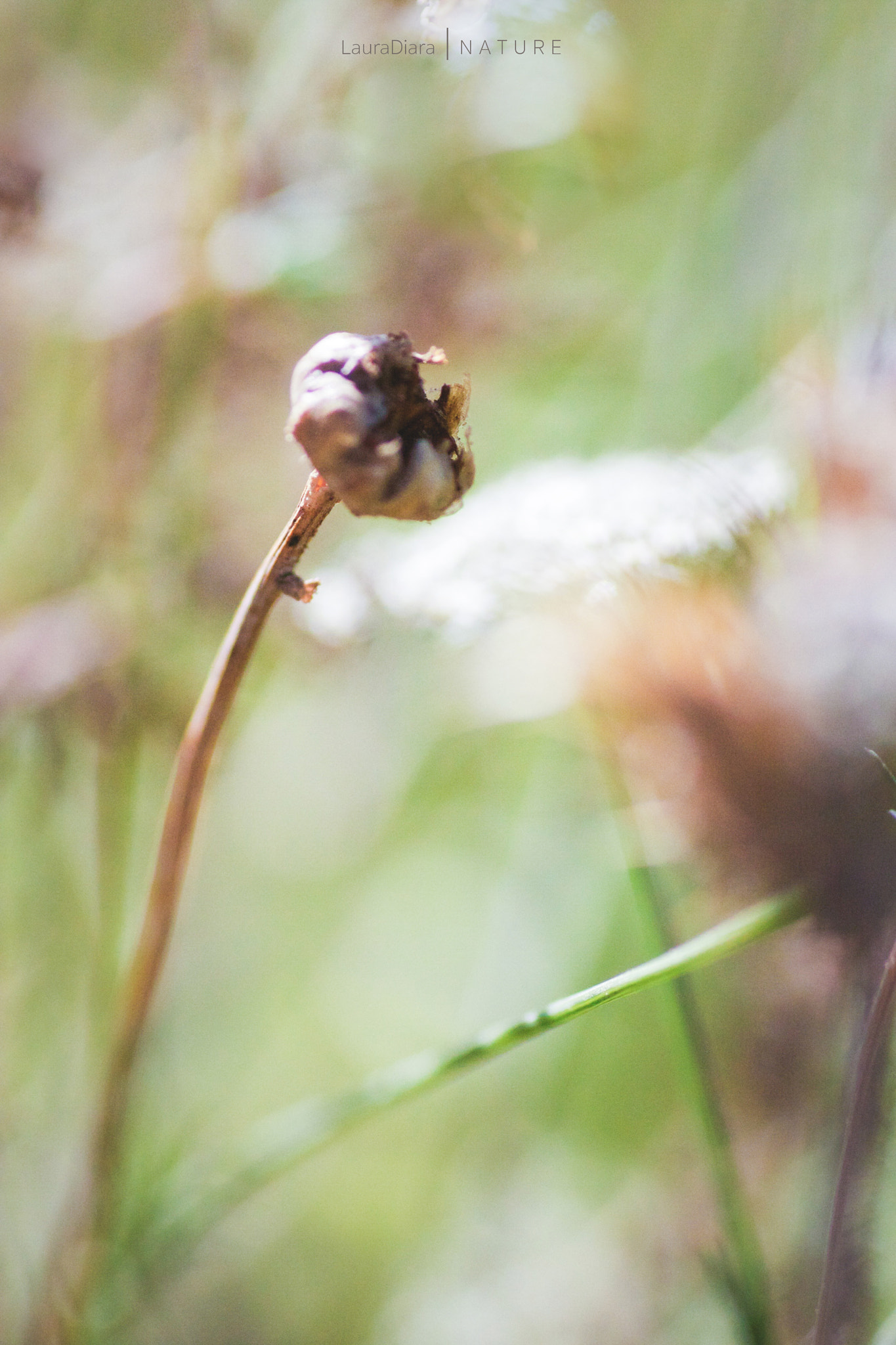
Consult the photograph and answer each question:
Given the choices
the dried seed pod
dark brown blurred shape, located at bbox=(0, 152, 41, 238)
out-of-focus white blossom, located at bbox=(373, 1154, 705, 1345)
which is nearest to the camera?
the dried seed pod

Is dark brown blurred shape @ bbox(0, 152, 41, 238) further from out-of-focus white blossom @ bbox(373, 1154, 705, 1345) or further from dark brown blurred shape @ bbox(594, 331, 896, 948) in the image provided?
out-of-focus white blossom @ bbox(373, 1154, 705, 1345)

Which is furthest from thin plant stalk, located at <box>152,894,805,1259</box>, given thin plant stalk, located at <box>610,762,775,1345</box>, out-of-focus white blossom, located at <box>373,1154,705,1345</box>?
out-of-focus white blossom, located at <box>373,1154,705,1345</box>

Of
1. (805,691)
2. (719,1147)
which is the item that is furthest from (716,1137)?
(805,691)

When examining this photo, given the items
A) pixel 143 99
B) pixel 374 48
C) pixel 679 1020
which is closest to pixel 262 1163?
pixel 679 1020

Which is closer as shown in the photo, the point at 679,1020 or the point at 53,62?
the point at 679,1020

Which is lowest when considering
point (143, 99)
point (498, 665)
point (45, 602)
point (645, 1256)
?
point (645, 1256)

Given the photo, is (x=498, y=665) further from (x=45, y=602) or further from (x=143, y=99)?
(x=143, y=99)

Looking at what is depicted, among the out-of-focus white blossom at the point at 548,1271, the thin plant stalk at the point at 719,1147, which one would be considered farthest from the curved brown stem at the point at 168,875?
the out-of-focus white blossom at the point at 548,1271
